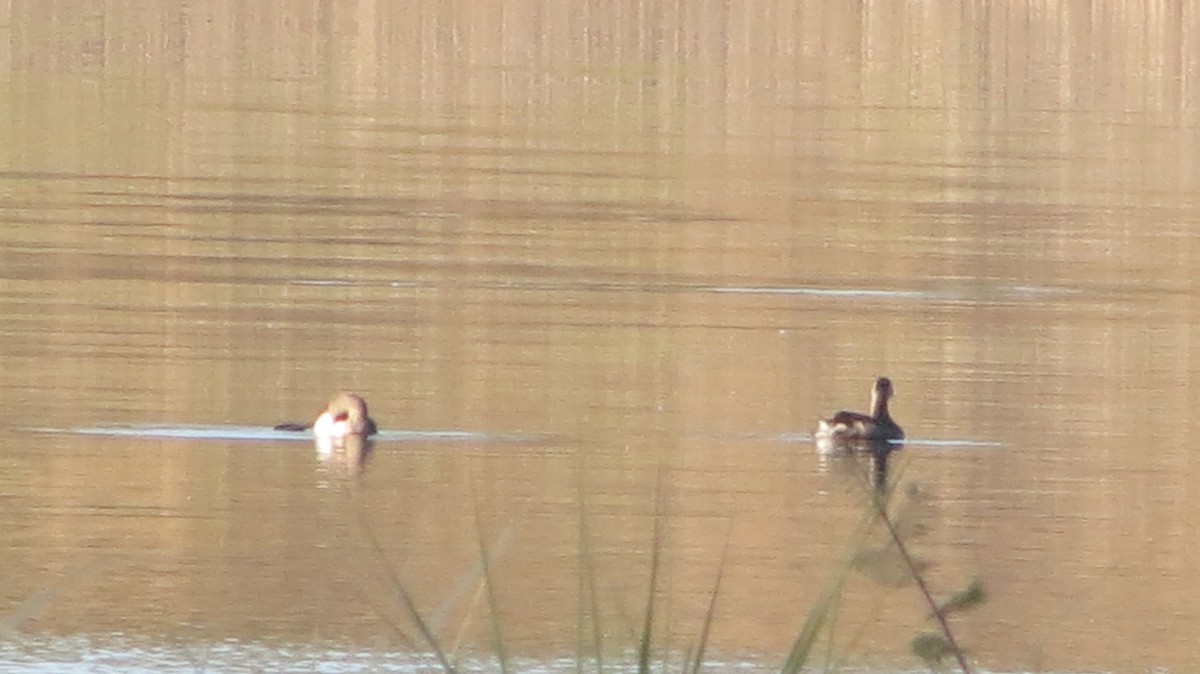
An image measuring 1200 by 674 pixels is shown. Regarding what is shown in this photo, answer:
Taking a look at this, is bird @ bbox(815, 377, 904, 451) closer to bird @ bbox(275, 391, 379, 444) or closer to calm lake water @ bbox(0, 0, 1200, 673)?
calm lake water @ bbox(0, 0, 1200, 673)

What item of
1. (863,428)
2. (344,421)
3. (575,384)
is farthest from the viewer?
(575,384)

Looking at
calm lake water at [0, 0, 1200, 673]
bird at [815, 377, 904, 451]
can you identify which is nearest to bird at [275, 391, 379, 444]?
calm lake water at [0, 0, 1200, 673]

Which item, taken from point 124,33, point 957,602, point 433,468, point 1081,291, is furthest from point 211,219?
point 124,33

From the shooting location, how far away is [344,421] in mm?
15930

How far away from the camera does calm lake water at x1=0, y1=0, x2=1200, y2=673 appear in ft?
39.7

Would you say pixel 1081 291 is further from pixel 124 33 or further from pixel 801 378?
pixel 124 33

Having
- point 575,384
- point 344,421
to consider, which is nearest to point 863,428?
point 575,384

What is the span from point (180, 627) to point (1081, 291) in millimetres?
13806

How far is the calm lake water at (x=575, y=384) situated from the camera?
12109mm

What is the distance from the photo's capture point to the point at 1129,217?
104ft

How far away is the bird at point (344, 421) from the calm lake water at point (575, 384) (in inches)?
6.1

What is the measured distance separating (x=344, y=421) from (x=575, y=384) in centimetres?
245

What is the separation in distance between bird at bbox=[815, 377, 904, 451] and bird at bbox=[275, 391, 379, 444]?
2.22 meters

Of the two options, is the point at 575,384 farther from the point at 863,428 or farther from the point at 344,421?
the point at 344,421
